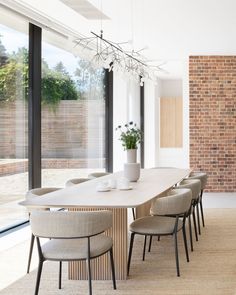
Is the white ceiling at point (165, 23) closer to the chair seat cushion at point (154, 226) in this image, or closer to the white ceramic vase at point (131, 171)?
the white ceramic vase at point (131, 171)

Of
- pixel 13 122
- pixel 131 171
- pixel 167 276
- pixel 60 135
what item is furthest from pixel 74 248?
pixel 60 135

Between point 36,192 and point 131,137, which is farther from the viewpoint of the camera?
point 131,137

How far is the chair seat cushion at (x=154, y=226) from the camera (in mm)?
4027

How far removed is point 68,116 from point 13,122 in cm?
173

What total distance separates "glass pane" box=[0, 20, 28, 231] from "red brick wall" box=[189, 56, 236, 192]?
415 cm

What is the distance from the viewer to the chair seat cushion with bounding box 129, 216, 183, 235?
13.2 feet

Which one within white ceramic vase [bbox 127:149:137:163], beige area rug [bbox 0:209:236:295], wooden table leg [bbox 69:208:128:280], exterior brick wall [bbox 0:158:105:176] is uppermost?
Answer: white ceramic vase [bbox 127:149:137:163]

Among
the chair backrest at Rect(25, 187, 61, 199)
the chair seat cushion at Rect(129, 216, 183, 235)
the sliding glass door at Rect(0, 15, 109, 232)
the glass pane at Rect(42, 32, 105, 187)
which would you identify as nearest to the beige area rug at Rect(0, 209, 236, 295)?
the chair seat cushion at Rect(129, 216, 183, 235)

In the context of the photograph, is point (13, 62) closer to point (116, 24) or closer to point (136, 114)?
point (116, 24)

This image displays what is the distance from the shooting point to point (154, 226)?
413cm

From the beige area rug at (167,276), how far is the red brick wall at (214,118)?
4024 millimetres

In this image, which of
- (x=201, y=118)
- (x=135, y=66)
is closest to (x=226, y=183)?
(x=201, y=118)

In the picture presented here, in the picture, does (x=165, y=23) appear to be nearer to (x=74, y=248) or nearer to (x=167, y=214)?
(x=167, y=214)

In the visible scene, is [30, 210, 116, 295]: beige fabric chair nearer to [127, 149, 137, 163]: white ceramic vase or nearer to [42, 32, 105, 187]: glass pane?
[127, 149, 137, 163]: white ceramic vase
